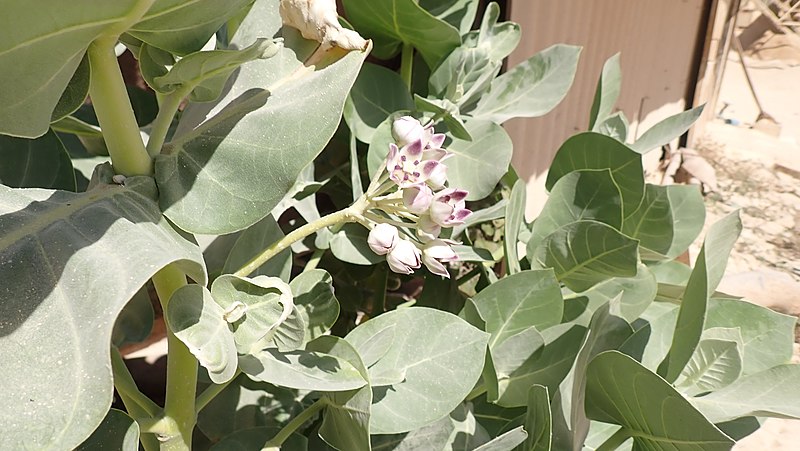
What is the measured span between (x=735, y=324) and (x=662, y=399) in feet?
0.69

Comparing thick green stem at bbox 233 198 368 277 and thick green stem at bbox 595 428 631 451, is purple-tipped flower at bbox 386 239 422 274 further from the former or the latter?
thick green stem at bbox 595 428 631 451

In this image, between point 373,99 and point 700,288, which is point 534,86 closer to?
point 373,99

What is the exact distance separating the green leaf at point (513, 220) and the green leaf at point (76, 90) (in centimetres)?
41

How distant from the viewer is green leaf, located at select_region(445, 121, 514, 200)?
0.68m

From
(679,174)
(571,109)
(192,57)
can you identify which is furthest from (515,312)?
(679,174)

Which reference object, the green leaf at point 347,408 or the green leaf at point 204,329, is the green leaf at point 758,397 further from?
the green leaf at point 204,329

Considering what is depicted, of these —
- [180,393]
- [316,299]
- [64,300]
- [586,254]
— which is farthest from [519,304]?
[64,300]

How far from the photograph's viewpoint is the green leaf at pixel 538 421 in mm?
489

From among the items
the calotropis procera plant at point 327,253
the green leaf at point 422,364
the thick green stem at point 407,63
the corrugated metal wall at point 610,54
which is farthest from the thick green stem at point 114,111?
the corrugated metal wall at point 610,54

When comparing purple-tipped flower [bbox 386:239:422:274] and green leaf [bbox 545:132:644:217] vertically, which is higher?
purple-tipped flower [bbox 386:239:422:274]

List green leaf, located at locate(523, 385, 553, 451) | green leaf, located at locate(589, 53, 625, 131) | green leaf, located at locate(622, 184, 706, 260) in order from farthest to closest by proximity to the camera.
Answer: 1. green leaf, located at locate(589, 53, 625, 131)
2. green leaf, located at locate(622, 184, 706, 260)
3. green leaf, located at locate(523, 385, 553, 451)

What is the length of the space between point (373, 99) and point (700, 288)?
15.2 inches

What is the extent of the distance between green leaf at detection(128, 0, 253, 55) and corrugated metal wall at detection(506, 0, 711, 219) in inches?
36.1

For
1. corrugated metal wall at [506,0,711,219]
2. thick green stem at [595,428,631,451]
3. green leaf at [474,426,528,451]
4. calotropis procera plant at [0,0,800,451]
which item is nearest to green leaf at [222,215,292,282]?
calotropis procera plant at [0,0,800,451]
